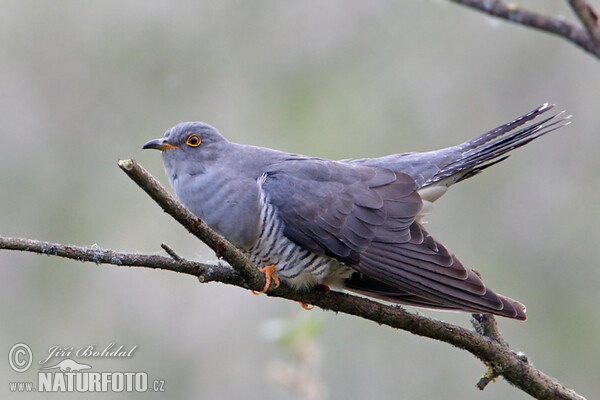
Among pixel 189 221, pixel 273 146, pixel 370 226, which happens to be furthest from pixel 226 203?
pixel 273 146

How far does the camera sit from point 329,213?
310 cm

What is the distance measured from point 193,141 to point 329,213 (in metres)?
0.73

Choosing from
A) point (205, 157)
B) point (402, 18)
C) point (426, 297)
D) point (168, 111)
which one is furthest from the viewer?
point (402, 18)

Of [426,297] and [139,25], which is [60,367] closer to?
[426,297]

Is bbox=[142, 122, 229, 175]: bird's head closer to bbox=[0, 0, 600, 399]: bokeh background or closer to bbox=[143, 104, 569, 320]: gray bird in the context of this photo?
bbox=[143, 104, 569, 320]: gray bird

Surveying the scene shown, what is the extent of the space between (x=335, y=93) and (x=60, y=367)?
13.1 feet

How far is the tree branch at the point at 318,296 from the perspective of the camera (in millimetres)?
2021

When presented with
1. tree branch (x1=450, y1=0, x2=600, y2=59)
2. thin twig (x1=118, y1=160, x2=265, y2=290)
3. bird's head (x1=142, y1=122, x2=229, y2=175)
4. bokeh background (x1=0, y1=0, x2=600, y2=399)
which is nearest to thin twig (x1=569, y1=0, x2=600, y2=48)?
tree branch (x1=450, y1=0, x2=600, y2=59)

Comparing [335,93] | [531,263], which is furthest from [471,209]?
[335,93]

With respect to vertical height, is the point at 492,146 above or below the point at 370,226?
above

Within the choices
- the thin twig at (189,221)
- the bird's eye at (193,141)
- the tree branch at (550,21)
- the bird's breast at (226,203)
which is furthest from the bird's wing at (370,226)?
the tree branch at (550,21)

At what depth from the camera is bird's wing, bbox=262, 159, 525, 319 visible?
2.91 metres

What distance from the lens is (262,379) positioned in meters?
5.40

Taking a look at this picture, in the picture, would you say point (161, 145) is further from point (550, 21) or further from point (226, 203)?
point (550, 21)
